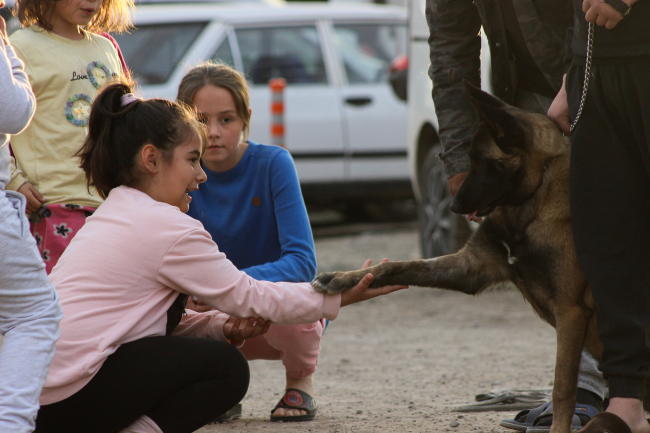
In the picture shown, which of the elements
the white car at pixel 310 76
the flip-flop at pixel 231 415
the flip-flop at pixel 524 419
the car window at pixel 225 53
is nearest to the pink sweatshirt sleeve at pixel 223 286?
the flip-flop at pixel 231 415

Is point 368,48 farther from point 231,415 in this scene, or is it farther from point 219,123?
point 231,415

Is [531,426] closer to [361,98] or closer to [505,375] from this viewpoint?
[505,375]

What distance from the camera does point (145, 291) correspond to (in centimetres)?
240

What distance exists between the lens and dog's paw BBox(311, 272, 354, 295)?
260cm

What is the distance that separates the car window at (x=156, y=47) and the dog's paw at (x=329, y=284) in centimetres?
557

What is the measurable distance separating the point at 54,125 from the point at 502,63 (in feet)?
5.47

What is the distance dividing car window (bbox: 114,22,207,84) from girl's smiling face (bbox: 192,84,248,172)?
4.78 meters

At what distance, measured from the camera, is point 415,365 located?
425 cm

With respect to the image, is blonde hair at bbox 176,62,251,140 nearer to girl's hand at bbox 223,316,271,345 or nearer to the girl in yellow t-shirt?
the girl in yellow t-shirt

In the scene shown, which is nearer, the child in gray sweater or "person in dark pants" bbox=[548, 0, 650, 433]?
the child in gray sweater

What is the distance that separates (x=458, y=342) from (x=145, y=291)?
9.29ft

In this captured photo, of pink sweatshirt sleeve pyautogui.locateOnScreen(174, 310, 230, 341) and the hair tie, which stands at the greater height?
the hair tie

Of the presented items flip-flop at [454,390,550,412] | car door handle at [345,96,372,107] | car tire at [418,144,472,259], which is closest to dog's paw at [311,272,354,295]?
flip-flop at [454,390,550,412]

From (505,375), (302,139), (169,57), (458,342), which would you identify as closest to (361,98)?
(302,139)
